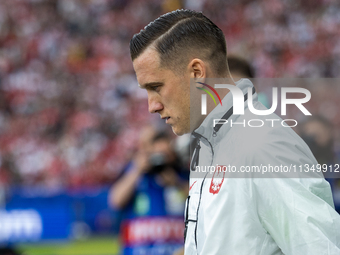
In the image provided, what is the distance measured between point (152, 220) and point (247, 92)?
240 centimetres

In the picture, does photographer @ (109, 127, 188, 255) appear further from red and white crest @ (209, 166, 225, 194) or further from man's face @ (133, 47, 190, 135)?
red and white crest @ (209, 166, 225, 194)

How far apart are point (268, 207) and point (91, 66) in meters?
12.2

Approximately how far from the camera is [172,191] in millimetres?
3535

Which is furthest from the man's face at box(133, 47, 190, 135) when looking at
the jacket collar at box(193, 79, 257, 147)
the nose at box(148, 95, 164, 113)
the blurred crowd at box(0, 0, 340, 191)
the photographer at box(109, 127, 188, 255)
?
the blurred crowd at box(0, 0, 340, 191)

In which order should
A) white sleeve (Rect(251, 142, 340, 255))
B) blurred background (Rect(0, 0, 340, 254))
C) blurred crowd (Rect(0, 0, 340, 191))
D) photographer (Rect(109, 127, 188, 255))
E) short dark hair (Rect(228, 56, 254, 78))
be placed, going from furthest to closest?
blurred crowd (Rect(0, 0, 340, 191))
blurred background (Rect(0, 0, 340, 254))
photographer (Rect(109, 127, 188, 255))
short dark hair (Rect(228, 56, 254, 78))
white sleeve (Rect(251, 142, 340, 255))

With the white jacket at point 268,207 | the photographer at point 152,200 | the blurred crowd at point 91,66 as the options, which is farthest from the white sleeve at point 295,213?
the blurred crowd at point 91,66

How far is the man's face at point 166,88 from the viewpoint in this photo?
1372 mm

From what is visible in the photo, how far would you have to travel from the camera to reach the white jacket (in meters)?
1.04

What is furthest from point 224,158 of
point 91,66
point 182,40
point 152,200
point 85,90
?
point 91,66

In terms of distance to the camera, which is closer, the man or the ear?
the man

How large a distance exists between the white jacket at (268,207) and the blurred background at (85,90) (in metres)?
6.50

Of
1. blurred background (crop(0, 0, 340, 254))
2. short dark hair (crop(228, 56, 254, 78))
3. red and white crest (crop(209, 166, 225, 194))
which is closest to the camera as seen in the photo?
red and white crest (crop(209, 166, 225, 194))

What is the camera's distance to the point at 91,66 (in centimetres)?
1280

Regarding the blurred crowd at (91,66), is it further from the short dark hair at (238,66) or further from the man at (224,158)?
the man at (224,158)
